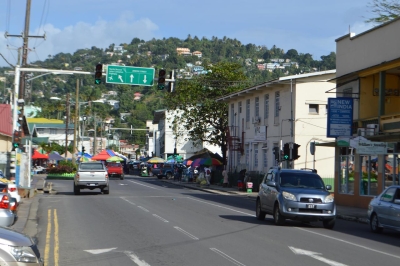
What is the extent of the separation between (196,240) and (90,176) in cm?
2204

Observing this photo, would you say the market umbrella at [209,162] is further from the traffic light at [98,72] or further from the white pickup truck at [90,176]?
the traffic light at [98,72]

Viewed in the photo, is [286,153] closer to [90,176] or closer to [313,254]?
[90,176]

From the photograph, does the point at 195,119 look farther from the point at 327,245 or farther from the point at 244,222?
the point at 327,245

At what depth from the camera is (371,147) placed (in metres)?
27.2

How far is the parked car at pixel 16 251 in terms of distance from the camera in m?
8.70

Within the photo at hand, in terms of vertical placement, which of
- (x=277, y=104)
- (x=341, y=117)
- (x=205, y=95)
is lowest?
(x=341, y=117)

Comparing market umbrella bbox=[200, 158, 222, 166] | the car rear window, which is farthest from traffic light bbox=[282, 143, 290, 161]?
market umbrella bbox=[200, 158, 222, 166]

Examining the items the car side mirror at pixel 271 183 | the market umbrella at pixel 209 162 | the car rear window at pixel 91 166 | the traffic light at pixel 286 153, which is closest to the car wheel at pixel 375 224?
the car side mirror at pixel 271 183

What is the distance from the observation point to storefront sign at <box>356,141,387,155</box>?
2710cm

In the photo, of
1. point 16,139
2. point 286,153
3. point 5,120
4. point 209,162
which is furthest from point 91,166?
point 209,162

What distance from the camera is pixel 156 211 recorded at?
85.7 feet

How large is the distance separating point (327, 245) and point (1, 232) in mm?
9208

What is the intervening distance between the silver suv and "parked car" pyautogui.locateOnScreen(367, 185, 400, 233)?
1228mm

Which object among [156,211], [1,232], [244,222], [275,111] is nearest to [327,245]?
[244,222]
